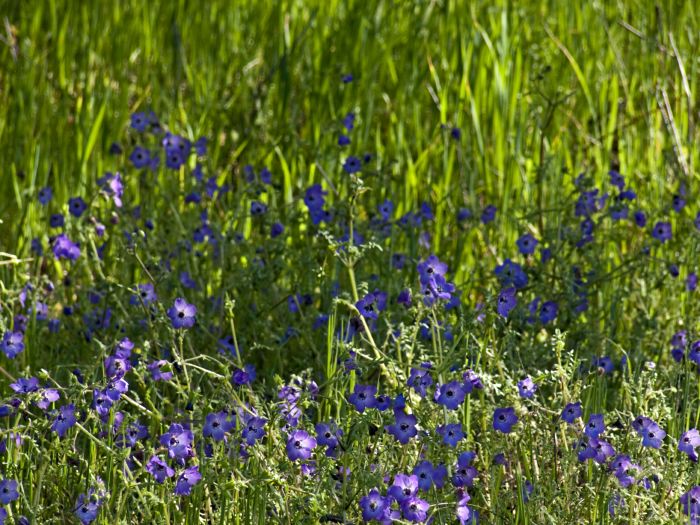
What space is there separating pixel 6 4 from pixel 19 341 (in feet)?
10.3

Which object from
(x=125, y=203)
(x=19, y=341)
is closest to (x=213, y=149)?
(x=125, y=203)

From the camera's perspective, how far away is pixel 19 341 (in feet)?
8.07

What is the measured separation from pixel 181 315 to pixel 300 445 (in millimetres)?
465

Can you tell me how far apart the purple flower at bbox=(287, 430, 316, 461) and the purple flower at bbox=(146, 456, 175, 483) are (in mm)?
235

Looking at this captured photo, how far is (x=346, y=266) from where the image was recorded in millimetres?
2484

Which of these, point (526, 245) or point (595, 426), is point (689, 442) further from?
point (526, 245)

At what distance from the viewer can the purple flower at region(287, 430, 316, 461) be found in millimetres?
1972

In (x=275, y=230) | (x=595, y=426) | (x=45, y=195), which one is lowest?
(x=45, y=195)

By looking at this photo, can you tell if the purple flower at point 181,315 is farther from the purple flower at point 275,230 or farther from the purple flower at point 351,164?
the purple flower at point 351,164

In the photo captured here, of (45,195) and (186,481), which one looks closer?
(186,481)

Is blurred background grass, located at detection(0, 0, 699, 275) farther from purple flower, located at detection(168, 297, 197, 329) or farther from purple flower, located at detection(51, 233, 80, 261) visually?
purple flower, located at detection(168, 297, 197, 329)

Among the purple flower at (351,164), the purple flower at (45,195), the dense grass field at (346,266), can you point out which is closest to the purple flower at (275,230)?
the dense grass field at (346,266)

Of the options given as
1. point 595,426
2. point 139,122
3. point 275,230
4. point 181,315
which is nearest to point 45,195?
point 139,122

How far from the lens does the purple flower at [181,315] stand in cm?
229
